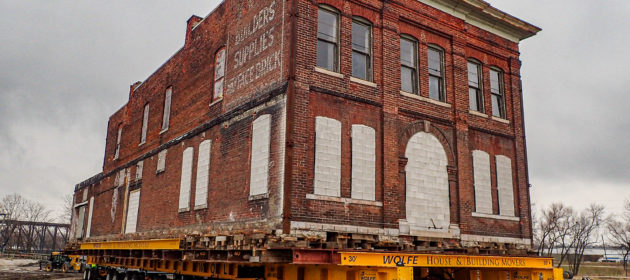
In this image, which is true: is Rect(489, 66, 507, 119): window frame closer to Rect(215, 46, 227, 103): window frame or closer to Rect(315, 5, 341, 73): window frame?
Rect(315, 5, 341, 73): window frame

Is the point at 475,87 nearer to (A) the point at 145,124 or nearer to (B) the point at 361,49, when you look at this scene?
(B) the point at 361,49

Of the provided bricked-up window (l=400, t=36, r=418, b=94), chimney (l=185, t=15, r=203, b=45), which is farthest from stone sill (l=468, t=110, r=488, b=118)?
chimney (l=185, t=15, r=203, b=45)

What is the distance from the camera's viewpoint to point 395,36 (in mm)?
15383

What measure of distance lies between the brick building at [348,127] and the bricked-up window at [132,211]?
125 centimetres

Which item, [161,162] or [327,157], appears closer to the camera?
[327,157]

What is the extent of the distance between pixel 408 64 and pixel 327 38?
3134mm

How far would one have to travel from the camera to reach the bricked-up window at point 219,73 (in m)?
17.2

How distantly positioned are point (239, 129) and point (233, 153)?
2.39ft

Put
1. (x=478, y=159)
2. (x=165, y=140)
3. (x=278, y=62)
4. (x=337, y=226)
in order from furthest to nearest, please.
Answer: (x=165, y=140), (x=478, y=159), (x=278, y=62), (x=337, y=226)

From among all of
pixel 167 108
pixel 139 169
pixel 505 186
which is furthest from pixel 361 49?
pixel 139 169

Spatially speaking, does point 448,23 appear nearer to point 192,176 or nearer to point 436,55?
point 436,55

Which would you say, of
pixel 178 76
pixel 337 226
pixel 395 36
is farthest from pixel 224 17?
pixel 337 226

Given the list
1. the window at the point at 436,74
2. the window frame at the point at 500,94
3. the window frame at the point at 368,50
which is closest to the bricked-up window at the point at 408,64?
the window at the point at 436,74

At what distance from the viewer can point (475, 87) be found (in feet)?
58.3
